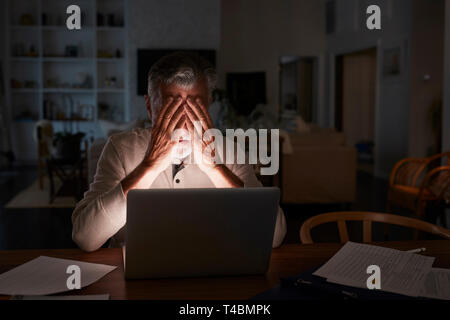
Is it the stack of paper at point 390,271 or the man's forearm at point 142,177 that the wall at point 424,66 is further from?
the man's forearm at point 142,177

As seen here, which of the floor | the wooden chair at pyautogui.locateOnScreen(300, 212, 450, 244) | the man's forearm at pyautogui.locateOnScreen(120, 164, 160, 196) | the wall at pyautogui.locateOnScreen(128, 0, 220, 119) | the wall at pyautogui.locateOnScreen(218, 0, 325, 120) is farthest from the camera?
the wall at pyautogui.locateOnScreen(218, 0, 325, 120)

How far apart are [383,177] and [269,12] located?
13.5 feet

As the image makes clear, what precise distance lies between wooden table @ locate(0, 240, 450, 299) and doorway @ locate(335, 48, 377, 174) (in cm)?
832

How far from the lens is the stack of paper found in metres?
0.94

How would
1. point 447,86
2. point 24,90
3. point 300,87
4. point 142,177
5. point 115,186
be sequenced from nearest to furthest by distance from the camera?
1. point 142,177
2. point 115,186
3. point 447,86
4. point 24,90
5. point 300,87

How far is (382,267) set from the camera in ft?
3.48

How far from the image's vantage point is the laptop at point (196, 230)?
0.87m

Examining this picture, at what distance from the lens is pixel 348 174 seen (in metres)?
4.82

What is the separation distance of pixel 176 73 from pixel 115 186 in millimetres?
366

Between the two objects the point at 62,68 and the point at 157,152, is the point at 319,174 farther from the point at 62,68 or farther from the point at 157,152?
the point at 62,68

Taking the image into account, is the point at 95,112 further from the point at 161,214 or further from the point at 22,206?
the point at 161,214

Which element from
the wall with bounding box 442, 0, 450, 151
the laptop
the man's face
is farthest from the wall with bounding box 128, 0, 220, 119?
the laptop

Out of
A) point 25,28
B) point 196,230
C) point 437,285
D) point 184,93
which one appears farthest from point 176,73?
point 25,28

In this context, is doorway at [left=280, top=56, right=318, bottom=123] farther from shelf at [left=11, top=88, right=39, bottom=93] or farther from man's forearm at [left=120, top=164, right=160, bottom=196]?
man's forearm at [left=120, top=164, right=160, bottom=196]
